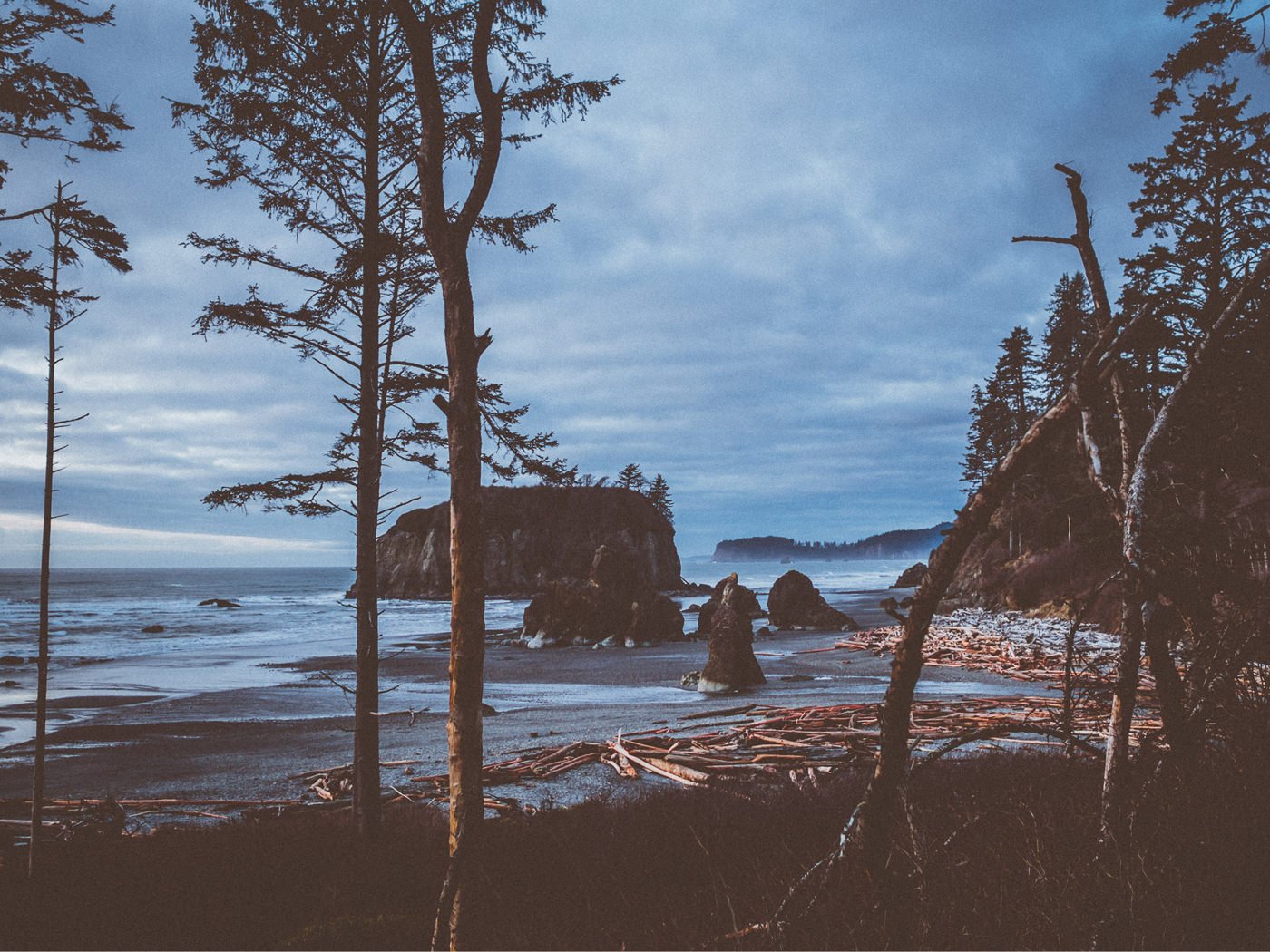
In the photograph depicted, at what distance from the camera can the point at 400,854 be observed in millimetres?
5910

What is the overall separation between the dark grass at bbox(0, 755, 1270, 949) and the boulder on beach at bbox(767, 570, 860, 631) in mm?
26278

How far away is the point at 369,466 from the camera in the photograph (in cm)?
722

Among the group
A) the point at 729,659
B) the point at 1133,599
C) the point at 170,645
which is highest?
the point at 1133,599

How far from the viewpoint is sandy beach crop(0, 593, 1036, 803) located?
31.9ft

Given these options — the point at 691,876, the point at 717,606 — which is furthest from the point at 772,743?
the point at 717,606

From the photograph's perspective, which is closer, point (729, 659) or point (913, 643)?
point (913, 643)

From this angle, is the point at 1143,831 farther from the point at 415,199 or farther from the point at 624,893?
the point at 415,199

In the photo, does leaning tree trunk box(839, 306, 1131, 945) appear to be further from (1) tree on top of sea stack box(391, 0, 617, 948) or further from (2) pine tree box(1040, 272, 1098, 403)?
(2) pine tree box(1040, 272, 1098, 403)

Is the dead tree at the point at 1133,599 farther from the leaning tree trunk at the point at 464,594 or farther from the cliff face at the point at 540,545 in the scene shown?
the cliff face at the point at 540,545

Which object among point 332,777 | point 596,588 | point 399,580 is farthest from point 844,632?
point 399,580

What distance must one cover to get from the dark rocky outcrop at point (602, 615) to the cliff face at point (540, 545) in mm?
61266

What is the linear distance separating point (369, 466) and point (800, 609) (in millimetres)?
29425

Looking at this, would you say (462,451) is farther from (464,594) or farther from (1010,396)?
(1010,396)

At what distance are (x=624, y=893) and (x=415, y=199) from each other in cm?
709
